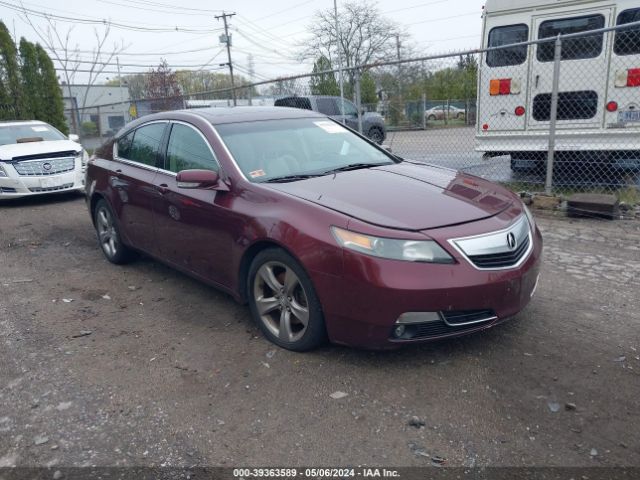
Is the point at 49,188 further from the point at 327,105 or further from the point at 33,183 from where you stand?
the point at 327,105

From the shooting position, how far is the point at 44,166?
9648mm

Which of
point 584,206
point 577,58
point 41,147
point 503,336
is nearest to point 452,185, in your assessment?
point 503,336

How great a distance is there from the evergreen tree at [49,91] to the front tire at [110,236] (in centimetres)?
1393

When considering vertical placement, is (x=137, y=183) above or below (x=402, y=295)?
above

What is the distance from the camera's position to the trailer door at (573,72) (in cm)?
801

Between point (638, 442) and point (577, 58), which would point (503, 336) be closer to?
point (638, 442)

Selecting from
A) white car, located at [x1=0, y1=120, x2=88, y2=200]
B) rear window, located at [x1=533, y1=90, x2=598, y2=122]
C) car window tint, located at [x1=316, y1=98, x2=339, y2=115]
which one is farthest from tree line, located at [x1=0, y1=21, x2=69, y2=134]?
rear window, located at [x1=533, y1=90, x2=598, y2=122]

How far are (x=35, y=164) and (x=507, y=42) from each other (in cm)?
808

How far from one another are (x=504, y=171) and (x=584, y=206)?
3.26m

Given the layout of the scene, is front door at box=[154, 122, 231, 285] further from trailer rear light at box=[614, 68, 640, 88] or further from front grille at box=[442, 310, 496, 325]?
trailer rear light at box=[614, 68, 640, 88]

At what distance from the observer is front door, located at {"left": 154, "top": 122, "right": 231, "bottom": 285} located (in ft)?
13.4

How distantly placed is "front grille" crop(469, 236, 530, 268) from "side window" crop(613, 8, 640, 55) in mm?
5889

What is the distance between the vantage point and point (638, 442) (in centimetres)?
267

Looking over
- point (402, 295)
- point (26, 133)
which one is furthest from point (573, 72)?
point (26, 133)
